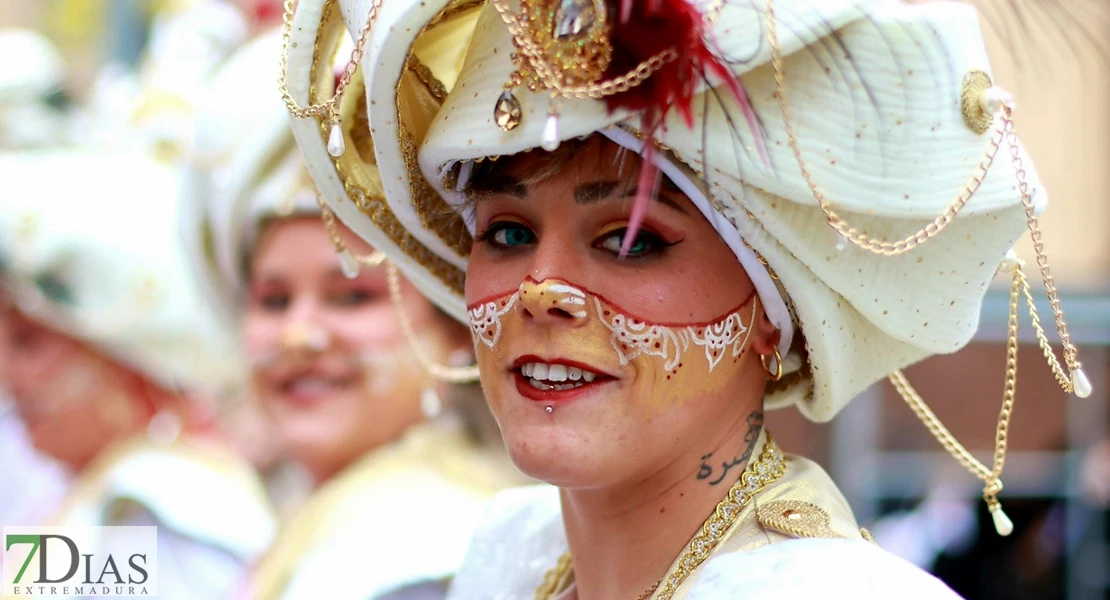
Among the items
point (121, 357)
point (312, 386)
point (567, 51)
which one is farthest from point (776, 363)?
point (121, 357)

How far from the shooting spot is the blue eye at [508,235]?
1.73 metres

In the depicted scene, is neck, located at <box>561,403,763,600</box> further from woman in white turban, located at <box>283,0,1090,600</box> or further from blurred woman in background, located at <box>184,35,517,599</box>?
blurred woman in background, located at <box>184,35,517,599</box>

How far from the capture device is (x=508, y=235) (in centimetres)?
175

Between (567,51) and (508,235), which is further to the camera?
(508,235)

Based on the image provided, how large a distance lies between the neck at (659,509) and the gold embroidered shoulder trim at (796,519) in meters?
0.08

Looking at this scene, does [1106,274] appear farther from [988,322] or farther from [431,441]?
[431,441]

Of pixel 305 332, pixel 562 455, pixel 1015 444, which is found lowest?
pixel 1015 444

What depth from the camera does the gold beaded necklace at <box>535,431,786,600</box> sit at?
1.68m

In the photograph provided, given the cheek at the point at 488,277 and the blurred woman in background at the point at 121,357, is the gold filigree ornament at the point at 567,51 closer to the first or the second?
the cheek at the point at 488,277

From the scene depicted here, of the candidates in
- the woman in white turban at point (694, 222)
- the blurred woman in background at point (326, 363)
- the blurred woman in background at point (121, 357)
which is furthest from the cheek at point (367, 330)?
the woman in white turban at point (694, 222)

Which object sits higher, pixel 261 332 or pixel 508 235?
pixel 261 332

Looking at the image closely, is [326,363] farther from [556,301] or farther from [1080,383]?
[1080,383]

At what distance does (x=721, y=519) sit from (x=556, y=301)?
38 centimetres

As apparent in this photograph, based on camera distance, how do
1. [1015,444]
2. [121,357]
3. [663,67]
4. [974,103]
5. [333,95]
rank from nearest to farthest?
[663,67] → [974,103] → [333,95] → [121,357] → [1015,444]
